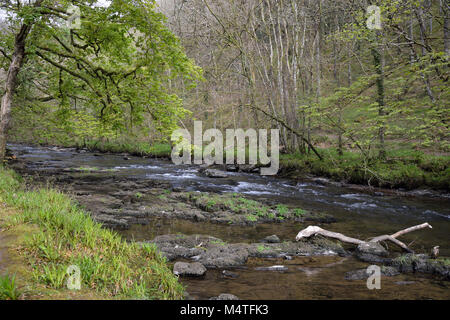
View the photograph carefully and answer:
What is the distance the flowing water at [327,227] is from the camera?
410cm

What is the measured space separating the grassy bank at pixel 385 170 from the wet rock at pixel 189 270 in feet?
34.6

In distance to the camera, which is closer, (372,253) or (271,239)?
(372,253)

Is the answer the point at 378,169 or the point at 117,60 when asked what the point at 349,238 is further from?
the point at 117,60

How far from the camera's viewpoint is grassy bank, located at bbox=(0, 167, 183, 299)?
3031 millimetres

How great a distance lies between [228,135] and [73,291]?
2689cm

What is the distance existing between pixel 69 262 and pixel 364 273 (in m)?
4.50

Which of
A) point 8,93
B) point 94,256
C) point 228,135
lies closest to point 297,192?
point 94,256

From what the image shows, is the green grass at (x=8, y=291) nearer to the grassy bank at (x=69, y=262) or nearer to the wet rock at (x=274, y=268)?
the grassy bank at (x=69, y=262)

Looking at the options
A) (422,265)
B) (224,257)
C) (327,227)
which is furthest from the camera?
(327,227)

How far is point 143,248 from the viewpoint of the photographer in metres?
4.68

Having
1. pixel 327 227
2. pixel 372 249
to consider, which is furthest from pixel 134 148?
pixel 372 249

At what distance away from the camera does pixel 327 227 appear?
26.7ft

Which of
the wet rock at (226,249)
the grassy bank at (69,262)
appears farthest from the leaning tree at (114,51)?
the grassy bank at (69,262)

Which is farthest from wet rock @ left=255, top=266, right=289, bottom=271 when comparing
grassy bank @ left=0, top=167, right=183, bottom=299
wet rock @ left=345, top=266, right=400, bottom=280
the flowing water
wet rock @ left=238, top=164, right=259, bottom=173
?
wet rock @ left=238, top=164, right=259, bottom=173
